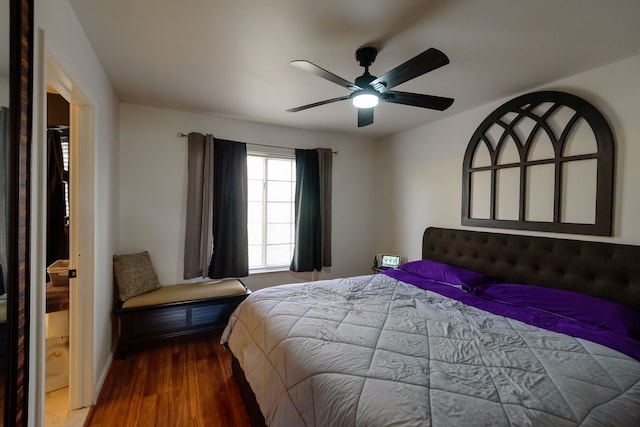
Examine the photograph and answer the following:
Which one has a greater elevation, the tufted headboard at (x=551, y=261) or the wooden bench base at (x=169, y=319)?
the tufted headboard at (x=551, y=261)

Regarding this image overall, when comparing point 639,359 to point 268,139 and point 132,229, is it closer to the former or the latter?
point 268,139

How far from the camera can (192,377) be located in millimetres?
2385

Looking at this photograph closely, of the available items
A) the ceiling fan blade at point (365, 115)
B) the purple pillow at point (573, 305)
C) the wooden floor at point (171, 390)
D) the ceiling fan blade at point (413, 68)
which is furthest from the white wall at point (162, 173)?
the purple pillow at point (573, 305)

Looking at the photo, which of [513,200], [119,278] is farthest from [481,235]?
[119,278]

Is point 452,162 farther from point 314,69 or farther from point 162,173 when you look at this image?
point 162,173

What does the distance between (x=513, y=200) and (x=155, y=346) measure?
3.76m

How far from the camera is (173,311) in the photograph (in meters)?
2.79

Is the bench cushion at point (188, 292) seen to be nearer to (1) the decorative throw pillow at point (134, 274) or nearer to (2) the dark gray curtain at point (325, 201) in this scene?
(1) the decorative throw pillow at point (134, 274)

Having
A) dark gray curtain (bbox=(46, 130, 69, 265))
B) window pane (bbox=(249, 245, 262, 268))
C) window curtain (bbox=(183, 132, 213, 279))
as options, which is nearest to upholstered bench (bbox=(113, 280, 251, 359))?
window curtain (bbox=(183, 132, 213, 279))

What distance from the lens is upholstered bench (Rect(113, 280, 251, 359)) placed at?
2.64m

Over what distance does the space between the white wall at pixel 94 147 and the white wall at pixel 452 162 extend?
329 centimetres

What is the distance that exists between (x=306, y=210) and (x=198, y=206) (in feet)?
4.40

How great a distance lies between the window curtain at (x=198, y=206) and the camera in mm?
3240

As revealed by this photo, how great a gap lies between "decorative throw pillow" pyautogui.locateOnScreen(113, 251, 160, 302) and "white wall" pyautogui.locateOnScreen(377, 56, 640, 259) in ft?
9.97
